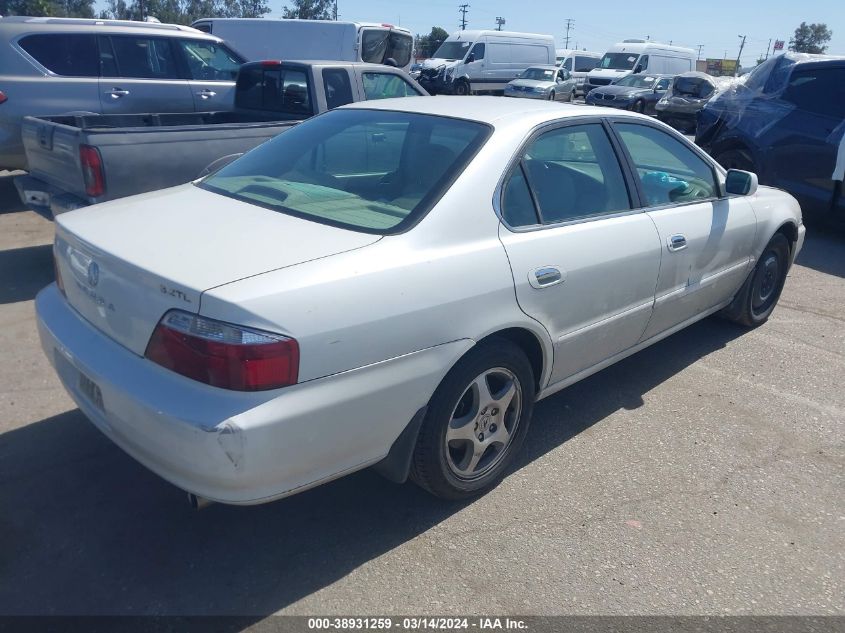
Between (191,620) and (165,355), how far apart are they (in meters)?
0.91

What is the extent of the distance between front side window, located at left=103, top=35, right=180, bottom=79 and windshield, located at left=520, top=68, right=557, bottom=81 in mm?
20108

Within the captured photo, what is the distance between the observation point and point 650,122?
13.6 feet

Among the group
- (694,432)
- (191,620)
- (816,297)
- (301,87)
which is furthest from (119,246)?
(816,297)

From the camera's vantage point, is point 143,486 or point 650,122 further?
point 650,122

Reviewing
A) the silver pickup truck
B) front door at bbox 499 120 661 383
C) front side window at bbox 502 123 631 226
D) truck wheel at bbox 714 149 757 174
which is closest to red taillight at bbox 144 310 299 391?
front door at bbox 499 120 661 383

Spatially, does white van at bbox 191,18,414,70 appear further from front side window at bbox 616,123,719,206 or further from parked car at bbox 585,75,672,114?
front side window at bbox 616,123,719,206

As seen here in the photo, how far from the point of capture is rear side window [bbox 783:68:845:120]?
26.9ft

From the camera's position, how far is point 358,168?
3.38 meters

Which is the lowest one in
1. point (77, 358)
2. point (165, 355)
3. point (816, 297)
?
point (816, 297)

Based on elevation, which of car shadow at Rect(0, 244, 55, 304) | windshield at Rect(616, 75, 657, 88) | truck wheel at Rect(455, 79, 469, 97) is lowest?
truck wheel at Rect(455, 79, 469, 97)

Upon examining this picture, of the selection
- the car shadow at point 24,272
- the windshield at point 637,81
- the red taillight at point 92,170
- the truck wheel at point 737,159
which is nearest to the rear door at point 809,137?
the truck wheel at point 737,159

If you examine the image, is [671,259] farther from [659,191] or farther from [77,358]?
[77,358]

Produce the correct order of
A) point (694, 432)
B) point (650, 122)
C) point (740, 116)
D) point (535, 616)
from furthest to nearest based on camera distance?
point (740, 116)
point (650, 122)
point (694, 432)
point (535, 616)

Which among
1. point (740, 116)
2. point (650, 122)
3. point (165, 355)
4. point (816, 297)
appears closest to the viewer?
point (165, 355)
